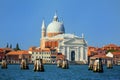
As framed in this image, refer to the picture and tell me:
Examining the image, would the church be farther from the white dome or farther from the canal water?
the canal water

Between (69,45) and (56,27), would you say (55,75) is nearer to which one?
(69,45)

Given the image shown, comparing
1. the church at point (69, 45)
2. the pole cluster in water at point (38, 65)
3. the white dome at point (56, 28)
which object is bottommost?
the pole cluster in water at point (38, 65)

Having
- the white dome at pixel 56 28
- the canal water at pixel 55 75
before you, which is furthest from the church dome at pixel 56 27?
the canal water at pixel 55 75

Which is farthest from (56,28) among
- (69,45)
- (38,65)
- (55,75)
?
(55,75)

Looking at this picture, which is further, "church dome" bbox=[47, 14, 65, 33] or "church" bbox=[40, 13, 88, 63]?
"church dome" bbox=[47, 14, 65, 33]

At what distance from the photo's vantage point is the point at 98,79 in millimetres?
61031

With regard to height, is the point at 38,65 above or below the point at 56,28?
below

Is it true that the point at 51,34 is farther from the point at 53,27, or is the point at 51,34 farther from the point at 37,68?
the point at 37,68

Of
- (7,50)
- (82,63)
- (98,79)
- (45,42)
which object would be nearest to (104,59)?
(82,63)

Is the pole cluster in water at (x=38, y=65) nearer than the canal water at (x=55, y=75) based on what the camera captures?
No

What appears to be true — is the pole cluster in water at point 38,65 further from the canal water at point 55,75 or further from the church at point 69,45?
the church at point 69,45

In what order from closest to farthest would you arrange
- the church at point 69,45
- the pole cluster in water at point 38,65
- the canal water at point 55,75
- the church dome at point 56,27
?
the canal water at point 55,75 → the pole cluster in water at point 38,65 → the church at point 69,45 → the church dome at point 56,27

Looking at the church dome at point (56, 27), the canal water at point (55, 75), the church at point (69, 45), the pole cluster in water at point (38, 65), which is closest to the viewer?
the canal water at point (55, 75)

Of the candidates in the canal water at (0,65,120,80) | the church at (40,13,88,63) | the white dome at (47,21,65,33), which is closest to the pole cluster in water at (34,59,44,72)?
the canal water at (0,65,120,80)
